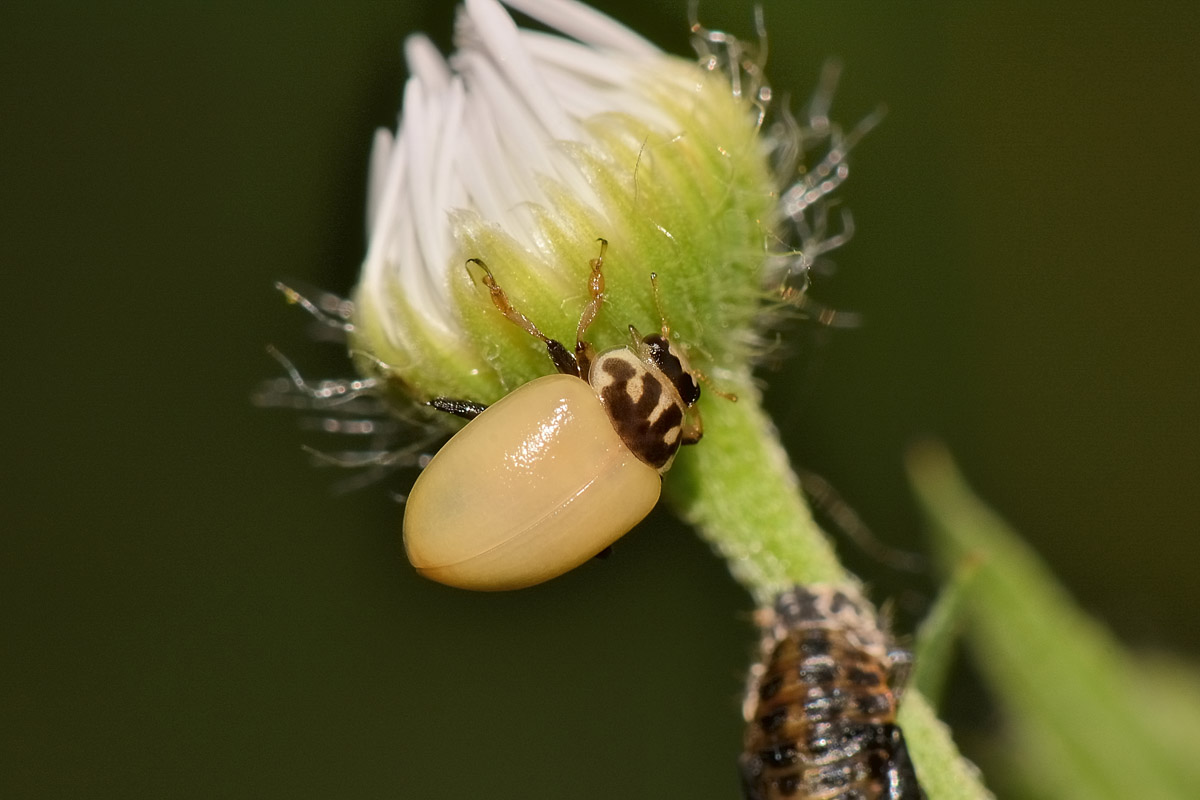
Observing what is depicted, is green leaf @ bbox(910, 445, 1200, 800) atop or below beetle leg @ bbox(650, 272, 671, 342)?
below

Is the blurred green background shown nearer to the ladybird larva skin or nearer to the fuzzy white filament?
the fuzzy white filament

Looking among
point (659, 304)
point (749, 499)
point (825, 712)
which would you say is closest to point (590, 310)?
point (659, 304)

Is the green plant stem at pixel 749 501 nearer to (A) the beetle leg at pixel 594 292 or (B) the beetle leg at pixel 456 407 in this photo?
(A) the beetle leg at pixel 594 292

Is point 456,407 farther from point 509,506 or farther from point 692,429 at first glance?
point 692,429

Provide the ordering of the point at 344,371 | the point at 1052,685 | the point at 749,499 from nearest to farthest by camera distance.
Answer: the point at 749,499 → the point at 1052,685 → the point at 344,371

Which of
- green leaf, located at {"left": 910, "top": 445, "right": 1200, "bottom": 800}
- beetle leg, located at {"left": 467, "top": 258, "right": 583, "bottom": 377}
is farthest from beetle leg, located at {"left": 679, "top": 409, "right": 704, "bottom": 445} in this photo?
green leaf, located at {"left": 910, "top": 445, "right": 1200, "bottom": 800}
